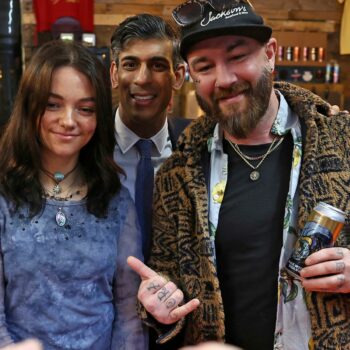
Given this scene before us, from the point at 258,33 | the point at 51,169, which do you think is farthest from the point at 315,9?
the point at 51,169

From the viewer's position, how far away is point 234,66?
1.50 metres

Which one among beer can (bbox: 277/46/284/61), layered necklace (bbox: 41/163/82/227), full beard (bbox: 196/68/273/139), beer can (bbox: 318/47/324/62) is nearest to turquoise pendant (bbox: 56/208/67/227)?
layered necklace (bbox: 41/163/82/227)

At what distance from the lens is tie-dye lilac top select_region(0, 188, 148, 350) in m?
1.42

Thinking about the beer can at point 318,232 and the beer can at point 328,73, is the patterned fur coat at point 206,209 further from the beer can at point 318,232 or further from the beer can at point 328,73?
the beer can at point 328,73

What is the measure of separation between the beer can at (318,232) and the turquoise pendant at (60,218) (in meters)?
0.69

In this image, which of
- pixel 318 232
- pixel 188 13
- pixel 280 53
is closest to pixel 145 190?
pixel 188 13

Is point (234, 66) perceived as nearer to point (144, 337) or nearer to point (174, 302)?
point (174, 302)

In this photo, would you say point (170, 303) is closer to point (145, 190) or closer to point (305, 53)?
point (145, 190)

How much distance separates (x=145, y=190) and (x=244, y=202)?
Result: 480 millimetres

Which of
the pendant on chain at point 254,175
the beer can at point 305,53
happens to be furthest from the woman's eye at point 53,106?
the beer can at point 305,53

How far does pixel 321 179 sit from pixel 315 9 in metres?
4.08

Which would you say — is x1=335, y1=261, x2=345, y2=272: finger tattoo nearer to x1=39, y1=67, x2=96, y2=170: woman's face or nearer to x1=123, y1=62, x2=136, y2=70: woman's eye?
x1=39, y1=67, x2=96, y2=170: woman's face

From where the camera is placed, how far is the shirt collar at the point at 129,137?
6.69 ft

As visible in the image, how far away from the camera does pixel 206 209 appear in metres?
1.52
